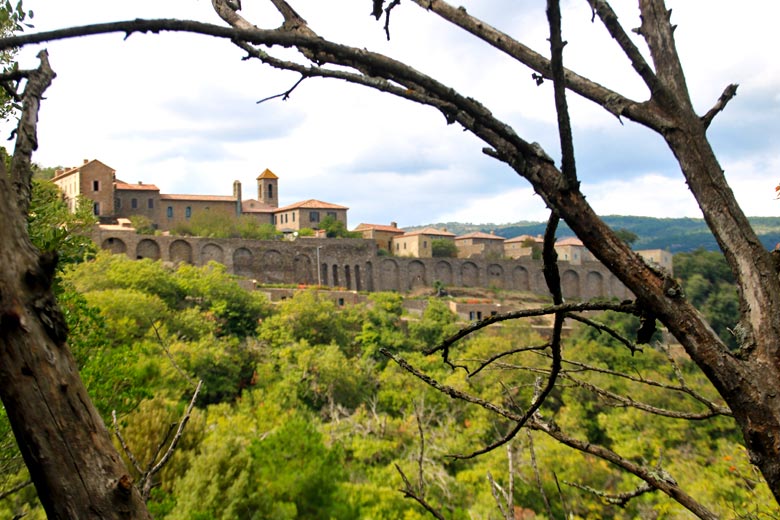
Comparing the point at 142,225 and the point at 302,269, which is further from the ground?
the point at 142,225

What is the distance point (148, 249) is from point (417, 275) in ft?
66.8

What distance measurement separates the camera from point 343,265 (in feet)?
158

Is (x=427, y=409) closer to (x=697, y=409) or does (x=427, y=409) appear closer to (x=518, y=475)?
(x=518, y=475)

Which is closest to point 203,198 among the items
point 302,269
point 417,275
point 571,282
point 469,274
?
point 302,269

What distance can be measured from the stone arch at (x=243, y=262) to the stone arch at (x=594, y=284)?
28.6 meters

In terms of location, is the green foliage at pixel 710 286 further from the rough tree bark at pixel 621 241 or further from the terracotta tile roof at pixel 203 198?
the rough tree bark at pixel 621 241

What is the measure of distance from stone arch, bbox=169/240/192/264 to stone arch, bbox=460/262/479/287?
2174 cm

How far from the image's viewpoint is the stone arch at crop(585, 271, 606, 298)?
56719 mm

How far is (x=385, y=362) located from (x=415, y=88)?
30188mm

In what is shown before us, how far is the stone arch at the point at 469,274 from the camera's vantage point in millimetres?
53603

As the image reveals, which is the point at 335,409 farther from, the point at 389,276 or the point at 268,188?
the point at 268,188

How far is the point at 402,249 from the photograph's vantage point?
5509cm

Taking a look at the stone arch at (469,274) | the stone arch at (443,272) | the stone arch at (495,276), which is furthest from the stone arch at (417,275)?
the stone arch at (495,276)

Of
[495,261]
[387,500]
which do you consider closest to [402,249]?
[495,261]
